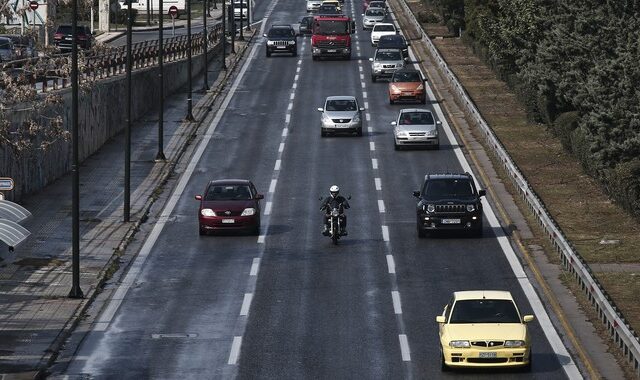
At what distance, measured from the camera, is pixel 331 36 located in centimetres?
9500

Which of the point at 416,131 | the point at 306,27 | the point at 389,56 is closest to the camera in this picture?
the point at 416,131

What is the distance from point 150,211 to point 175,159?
1121 centimetres

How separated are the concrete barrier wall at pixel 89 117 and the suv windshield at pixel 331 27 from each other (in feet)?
36.6

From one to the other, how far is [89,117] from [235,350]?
105ft

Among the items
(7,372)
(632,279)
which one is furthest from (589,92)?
(7,372)

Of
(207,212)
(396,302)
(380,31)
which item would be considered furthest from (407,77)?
(396,302)

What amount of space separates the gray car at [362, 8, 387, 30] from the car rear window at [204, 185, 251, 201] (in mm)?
73241

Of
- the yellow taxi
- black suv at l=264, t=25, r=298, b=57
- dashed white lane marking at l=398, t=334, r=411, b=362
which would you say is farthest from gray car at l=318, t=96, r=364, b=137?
the yellow taxi

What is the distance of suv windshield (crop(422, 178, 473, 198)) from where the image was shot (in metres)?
43.9

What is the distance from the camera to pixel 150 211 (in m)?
49.7

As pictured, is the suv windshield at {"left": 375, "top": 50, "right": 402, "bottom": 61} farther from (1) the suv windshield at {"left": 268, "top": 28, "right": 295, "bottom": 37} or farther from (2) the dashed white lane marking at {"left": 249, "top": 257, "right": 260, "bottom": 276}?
(2) the dashed white lane marking at {"left": 249, "top": 257, "right": 260, "bottom": 276}

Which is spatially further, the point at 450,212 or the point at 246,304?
the point at 450,212

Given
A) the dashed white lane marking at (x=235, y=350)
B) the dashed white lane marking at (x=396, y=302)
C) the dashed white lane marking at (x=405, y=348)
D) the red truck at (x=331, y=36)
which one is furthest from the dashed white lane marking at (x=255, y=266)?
the red truck at (x=331, y=36)

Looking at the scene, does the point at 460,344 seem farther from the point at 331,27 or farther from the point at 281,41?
the point at 281,41
